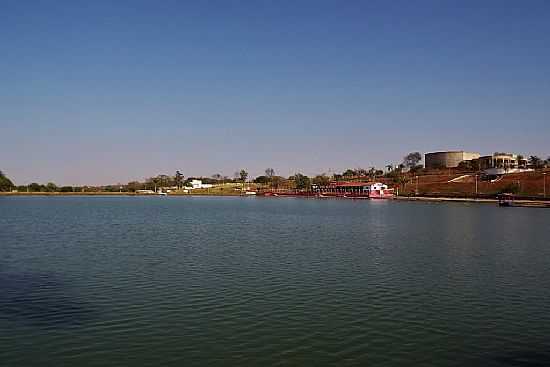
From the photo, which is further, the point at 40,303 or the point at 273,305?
the point at 40,303

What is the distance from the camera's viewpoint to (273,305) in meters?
21.1

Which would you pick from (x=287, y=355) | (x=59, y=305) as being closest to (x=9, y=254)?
(x=59, y=305)

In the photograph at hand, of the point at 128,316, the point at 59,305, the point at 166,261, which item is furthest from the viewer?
the point at 166,261

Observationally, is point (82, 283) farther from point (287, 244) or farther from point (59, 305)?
point (287, 244)

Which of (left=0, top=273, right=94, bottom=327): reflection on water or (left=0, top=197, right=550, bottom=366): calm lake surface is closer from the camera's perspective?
(left=0, top=197, right=550, bottom=366): calm lake surface

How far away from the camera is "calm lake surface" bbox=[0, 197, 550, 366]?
50.2 ft

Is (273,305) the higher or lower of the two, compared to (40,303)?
lower

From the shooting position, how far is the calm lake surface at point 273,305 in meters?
15.3

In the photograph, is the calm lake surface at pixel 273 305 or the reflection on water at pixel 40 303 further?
the reflection on water at pixel 40 303

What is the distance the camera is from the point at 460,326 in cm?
1828

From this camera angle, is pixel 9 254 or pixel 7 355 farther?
pixel 9 254

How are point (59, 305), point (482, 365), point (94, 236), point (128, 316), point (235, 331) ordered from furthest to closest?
point (94, 236)
point (59, 305)
point (128, 316)
point (235, 331)
point (482, 365)

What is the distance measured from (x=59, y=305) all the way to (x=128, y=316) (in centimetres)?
398

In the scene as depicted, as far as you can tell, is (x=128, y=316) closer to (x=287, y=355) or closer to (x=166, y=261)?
(x=287, y=355)
